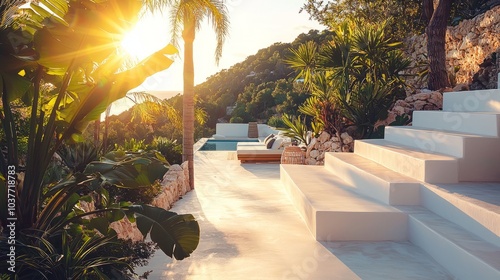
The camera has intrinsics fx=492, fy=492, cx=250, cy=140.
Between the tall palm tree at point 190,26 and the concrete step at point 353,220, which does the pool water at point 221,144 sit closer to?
the tall palm tree at point 190,26

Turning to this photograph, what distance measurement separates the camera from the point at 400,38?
20.2m

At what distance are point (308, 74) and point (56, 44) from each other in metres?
11.1

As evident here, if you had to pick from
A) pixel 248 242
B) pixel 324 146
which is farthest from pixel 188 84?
pixel 248 242

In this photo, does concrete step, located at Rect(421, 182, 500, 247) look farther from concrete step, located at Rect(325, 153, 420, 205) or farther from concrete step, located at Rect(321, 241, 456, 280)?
concrete step, located at Rect(321, 241, 456, 280)

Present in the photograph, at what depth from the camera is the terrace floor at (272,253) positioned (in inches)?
206

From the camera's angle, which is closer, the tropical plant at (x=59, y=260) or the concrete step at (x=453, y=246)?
the tropical plant at (x=59, y=260)

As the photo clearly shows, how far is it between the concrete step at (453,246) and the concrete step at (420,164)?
22.9 inches

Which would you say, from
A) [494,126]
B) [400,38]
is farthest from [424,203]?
[400,38]

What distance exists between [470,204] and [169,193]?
5.28 meters

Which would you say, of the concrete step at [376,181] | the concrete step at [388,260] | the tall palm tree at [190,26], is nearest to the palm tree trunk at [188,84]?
the tall palm tree at [190,26]

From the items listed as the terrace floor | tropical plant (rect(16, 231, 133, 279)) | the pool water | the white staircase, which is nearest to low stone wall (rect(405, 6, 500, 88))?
the white staircase

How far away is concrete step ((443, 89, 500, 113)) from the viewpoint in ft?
26.8

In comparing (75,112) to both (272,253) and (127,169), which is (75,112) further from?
(272,253)

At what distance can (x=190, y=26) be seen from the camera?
10461 millimetres
